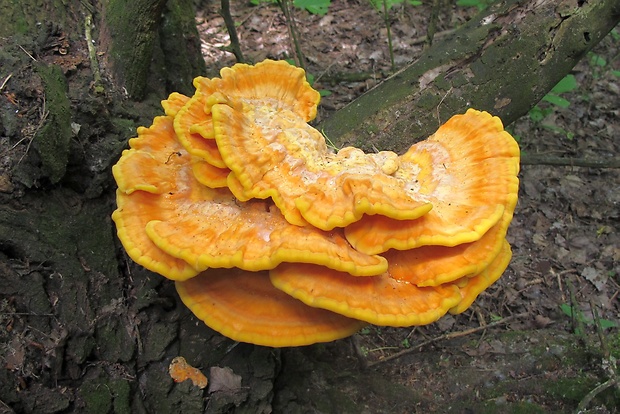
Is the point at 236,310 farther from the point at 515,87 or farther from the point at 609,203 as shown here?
the point at 609,203

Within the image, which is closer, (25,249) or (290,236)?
(290,236)

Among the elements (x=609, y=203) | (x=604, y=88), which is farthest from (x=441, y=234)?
(x=604, y=88)


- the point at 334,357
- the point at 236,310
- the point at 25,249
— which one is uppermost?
the point at 25,249

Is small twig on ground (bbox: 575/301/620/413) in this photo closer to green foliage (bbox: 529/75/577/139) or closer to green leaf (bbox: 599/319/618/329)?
green leaf (bbox: 599/319/618/329)

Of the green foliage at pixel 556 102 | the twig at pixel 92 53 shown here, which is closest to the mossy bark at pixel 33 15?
the twig at pixel 92 53

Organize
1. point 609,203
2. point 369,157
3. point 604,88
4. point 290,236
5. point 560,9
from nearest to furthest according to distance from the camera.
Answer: point 290,236, point 369,157, point 560,9, point 609,203, point 604,88

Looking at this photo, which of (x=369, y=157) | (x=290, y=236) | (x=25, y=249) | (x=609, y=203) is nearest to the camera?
(x=290, y=236)
